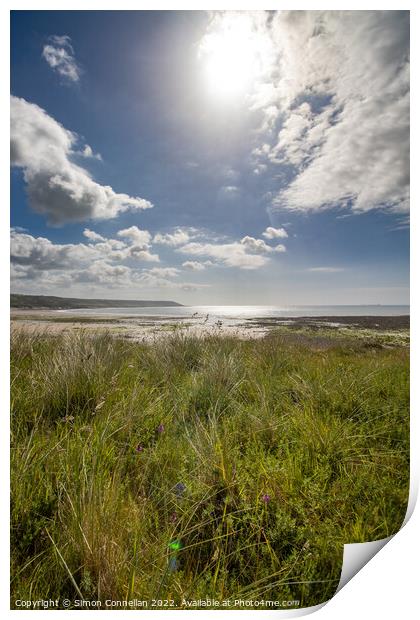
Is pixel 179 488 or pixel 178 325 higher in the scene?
pixel 178 325

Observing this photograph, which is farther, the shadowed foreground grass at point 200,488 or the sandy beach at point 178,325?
the sandy beach at point 178,325

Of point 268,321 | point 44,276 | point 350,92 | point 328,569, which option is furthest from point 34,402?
point 268,321

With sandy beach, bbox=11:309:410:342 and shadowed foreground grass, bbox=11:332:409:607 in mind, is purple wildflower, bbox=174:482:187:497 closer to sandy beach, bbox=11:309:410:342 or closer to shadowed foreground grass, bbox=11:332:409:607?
shadowed foreground grass, bbox=11:332:409:607

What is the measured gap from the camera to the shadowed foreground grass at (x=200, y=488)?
125 cm

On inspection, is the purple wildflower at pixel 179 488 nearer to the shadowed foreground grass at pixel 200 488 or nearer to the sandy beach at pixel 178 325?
the shadowed foreground grass at pixel 200 488

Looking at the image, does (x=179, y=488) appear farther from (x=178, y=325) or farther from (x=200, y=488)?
(x=178, y=325)

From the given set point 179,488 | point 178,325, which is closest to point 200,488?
point 179,488

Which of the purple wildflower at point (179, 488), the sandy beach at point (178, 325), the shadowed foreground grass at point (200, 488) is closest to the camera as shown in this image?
the shadowed foreground grass at point (200, 488)

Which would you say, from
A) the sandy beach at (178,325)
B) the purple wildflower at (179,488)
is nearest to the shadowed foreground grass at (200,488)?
the purple wildflower at (179,488)

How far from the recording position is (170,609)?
131 centimetres

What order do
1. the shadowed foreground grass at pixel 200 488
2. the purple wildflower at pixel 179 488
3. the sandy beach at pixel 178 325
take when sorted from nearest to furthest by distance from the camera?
1. the shadowed foreground grass at pixel 200 488
2. the purple wildflower at pixel 179 488
3. the sandy beach at pixel 178 325

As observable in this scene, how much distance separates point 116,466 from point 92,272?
1.17 metres

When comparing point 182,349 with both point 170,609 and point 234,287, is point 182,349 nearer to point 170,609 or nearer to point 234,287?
point 234,287

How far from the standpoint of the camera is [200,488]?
4.80ft
